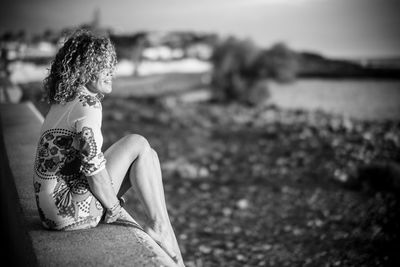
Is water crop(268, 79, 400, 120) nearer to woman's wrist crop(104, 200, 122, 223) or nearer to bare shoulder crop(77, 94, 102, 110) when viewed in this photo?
woman's wrist crop(104, 200, 122, 223)

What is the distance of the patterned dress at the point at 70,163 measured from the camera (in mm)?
1744

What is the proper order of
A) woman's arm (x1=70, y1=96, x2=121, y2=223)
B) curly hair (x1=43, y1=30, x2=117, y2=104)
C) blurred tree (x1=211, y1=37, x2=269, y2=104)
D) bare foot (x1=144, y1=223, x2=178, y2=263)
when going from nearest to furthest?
woman's arm (x1=70, y1=96, x2=121, y2=223) → curly hair (x1=43, y1=30, x2=117, y2=104) → bare foot (x1=144, y1=223, x2=178, y2=263) → blurred tree (x1=211, y1=37, x2=269, y2=104)

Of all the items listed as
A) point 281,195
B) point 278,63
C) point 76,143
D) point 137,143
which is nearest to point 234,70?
point 278,63

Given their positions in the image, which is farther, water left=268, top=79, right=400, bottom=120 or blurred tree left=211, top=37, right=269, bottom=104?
blurred tree left=211, top=37, right=269, bottom=104

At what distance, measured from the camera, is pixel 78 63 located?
184cm

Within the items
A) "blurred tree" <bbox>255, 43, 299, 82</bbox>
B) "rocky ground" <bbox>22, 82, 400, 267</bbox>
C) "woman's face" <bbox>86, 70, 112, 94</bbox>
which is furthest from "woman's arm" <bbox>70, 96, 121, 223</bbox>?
"blurred tree" <bbox>255, 43, 299, 82</bbox>

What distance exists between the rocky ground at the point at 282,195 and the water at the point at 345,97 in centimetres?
1130

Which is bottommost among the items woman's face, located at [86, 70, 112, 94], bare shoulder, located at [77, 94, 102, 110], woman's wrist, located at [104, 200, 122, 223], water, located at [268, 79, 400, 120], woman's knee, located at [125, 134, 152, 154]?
water, located at [268, 79, 400, 120]

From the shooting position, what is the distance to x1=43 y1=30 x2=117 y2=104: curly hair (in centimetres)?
184

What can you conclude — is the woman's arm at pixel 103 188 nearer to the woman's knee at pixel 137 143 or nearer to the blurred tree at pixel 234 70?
the woman's knee at pixel 137 143

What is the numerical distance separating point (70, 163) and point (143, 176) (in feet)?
1.53

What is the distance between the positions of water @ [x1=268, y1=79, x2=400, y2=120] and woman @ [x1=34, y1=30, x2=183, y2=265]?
19.2 m

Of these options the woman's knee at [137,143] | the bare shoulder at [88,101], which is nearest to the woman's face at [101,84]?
the bare shoulder at [88,101]

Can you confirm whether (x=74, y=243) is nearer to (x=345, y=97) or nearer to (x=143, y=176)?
Result: (x=143, y=176)
